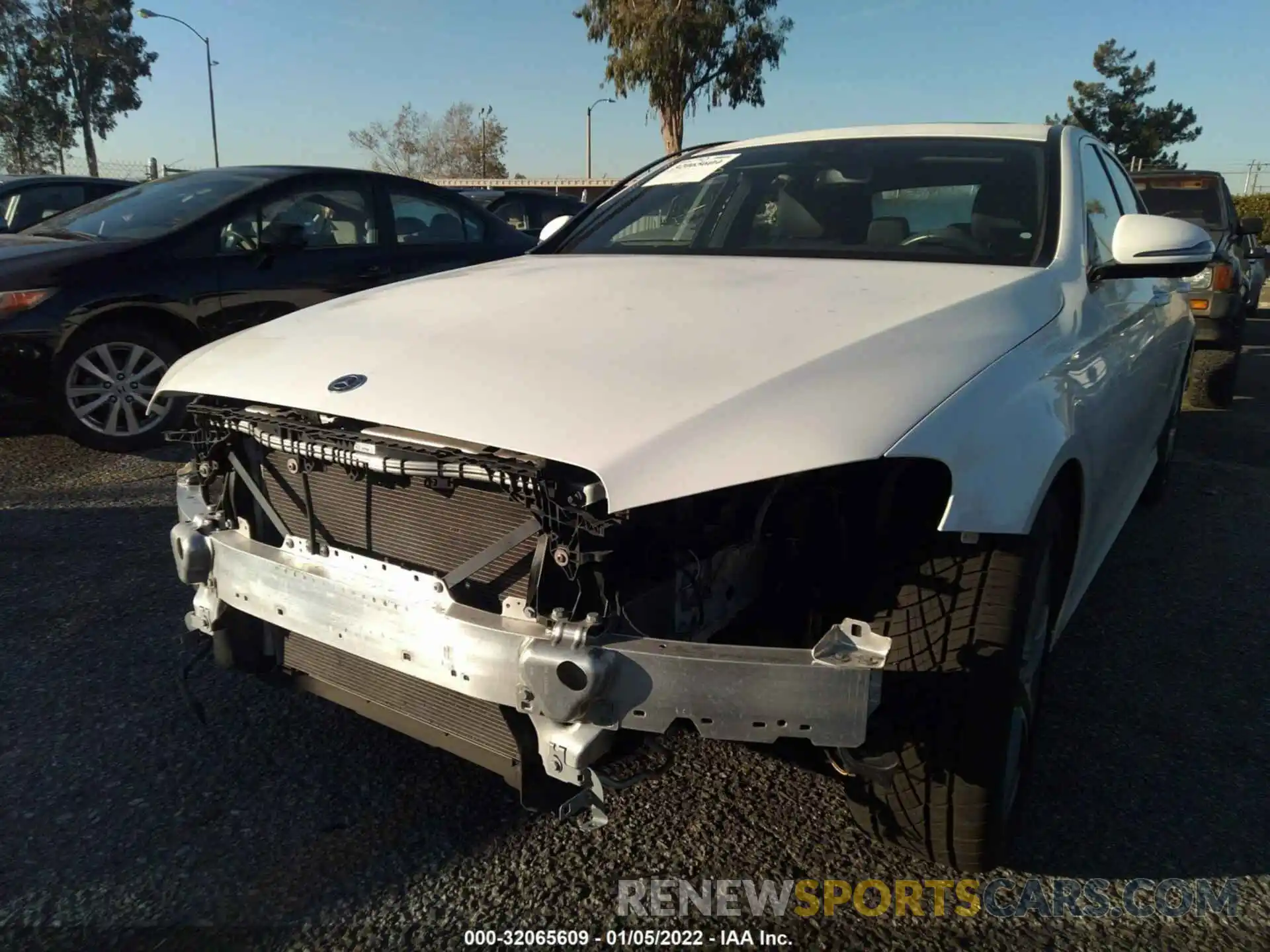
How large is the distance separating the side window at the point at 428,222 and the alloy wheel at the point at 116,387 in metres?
1.88

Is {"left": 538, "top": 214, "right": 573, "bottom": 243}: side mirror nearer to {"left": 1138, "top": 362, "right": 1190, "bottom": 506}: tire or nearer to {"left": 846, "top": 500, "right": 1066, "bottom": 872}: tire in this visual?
{"left": 846, "top": 500, "right": 1066, "bottom": 872}: tire

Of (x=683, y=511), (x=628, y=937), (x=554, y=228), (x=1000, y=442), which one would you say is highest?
(x=554, y=228)

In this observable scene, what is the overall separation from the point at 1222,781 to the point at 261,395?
254 cm

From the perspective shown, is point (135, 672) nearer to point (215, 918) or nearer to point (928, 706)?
point (215, 918)

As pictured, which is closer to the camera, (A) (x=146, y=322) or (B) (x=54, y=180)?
(A) (x=146, y=322)

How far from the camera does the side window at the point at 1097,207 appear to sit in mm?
2834

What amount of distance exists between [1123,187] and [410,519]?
11.2 feet

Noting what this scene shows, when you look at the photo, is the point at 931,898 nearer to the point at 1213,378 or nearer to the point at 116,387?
the point at 116,387

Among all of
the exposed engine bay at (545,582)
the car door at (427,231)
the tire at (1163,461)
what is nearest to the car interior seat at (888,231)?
the exposed engine bay at (545,582)

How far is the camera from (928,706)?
1.84 m

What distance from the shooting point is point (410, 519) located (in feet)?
6.82

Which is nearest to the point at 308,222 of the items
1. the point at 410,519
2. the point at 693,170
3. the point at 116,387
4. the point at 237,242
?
the point at 237,242

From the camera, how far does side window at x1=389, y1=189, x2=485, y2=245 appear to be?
657cm

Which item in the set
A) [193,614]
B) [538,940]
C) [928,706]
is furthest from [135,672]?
[928,706]
